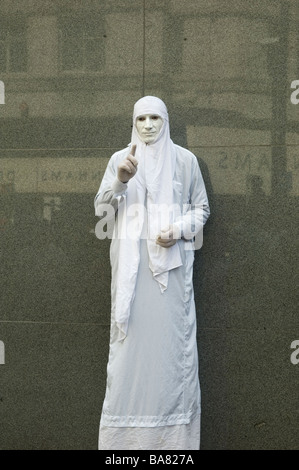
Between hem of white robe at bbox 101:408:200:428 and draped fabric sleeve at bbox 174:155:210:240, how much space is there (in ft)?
3.76

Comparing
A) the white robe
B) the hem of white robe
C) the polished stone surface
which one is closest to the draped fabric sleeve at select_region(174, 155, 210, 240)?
the white robe

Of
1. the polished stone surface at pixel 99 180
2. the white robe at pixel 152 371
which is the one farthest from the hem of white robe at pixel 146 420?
the polished stone surface at pixel 99 180

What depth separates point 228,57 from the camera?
6.09m

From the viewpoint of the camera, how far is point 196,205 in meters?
5.71

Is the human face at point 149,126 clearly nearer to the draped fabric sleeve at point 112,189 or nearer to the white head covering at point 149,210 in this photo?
the white head covering at point 149,210

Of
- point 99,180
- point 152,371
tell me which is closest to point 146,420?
point 152,371

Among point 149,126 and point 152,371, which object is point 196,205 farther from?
point 152,371

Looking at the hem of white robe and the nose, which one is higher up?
the nose

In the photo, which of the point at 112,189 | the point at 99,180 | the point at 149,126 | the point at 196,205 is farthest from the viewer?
the point at 99,180

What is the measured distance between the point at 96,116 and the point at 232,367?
205 cm

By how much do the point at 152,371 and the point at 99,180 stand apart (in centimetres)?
155

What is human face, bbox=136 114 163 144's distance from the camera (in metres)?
5.50

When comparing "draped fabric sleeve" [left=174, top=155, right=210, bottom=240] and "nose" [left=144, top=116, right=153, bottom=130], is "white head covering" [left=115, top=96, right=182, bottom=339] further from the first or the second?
"draped fabric sleeve" [left=174, top=155, right=210, bottom=240]

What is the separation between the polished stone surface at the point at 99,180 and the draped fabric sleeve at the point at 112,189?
54 centimetres
